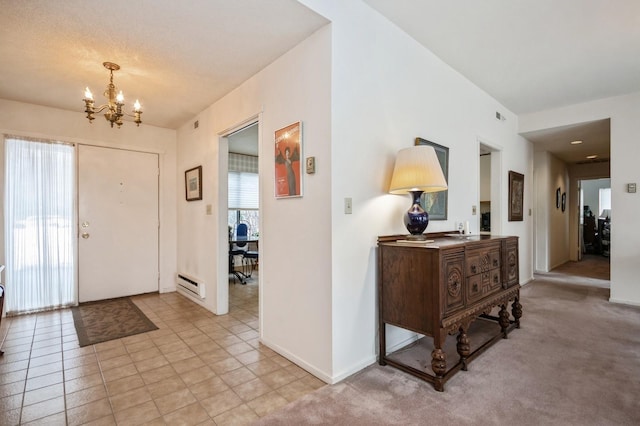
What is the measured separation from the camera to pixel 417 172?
7.73ft

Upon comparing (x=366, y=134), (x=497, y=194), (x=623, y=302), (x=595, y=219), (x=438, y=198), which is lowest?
(x=623, y=302)

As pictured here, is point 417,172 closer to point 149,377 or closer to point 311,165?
point 311,165

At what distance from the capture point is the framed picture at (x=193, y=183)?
4117 millimetres

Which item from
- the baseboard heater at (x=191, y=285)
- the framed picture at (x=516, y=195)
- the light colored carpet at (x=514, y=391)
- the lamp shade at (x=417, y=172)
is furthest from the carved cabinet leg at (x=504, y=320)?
the baseboard heater at (x=191, y=285)

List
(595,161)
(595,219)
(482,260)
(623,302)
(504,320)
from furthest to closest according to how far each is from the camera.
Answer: (595,219), (595,161), (623,302), (504,320), (482,260)

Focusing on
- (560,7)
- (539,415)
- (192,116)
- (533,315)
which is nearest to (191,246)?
(192,116)

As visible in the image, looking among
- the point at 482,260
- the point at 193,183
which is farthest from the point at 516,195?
the point at 193,183

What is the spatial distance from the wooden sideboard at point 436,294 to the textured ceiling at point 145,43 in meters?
1.81

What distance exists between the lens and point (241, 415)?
180 cm

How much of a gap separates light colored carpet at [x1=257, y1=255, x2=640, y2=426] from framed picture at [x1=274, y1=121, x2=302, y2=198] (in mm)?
1462

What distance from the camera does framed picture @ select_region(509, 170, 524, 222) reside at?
477cm

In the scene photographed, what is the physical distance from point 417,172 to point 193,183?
318 cm

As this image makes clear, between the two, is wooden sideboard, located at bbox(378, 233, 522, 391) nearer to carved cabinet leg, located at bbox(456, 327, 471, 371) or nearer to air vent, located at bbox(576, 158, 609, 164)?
carved cabinet leg, located at bbox(456, 327, 471, 371)

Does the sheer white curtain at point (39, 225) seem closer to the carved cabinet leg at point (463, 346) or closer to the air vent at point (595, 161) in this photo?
the carved cabinet leg at point (463, 346)
